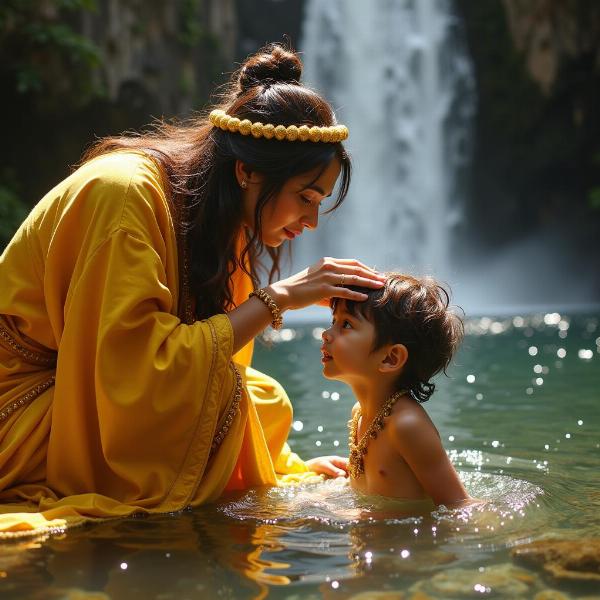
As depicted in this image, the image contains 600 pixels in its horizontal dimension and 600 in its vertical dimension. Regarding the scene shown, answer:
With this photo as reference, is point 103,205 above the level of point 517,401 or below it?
above

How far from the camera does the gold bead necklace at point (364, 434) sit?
10.1 feet

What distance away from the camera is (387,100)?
1838cm

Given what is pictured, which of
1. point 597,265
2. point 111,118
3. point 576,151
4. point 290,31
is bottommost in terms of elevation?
point 597,265

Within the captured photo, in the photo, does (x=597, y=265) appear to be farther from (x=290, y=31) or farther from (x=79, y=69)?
(x=79, y=69)

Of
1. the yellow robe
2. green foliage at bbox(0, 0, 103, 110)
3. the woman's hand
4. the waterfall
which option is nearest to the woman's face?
the woman's hand

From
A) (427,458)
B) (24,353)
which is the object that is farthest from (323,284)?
(24,353)

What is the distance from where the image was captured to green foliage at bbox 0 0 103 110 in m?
11.2

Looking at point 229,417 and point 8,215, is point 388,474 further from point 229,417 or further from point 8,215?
point 8,215

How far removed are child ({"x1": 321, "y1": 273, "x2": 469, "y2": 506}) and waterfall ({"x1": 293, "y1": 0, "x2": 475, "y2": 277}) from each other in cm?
1519

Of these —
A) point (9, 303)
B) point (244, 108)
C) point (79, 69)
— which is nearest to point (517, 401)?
point (244, 108)

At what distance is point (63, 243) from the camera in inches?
114

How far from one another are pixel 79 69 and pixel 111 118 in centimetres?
125

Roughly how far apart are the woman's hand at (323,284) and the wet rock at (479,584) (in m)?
1.08

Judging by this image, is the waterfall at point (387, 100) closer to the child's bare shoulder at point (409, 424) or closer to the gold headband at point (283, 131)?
the gold headband at point (283, 131)
